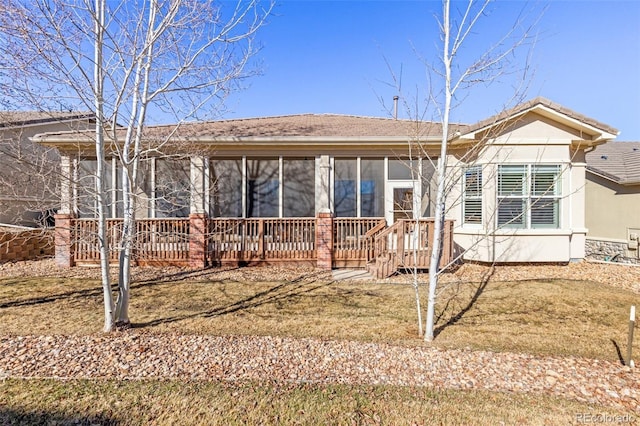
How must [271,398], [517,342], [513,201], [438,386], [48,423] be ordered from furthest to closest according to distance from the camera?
1. [513,201]
2. [517,342]
3. [438,386]
4. [271,398]
5. [48,423]

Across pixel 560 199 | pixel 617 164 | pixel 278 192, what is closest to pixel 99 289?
pixel 278 192

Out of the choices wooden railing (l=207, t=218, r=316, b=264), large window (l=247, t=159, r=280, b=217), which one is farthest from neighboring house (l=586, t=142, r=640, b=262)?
large window (l=247, t=159, r=280, b=217)

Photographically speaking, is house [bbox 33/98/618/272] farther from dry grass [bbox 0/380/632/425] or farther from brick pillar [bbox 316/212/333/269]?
dry grass [bbox 0/380/632/425]

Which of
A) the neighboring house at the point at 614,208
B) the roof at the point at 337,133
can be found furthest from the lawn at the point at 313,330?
the neighboring house at the point at 614,208

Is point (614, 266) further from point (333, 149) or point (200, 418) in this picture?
point (200, 418)

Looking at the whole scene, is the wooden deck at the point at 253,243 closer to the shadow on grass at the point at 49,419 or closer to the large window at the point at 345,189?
the large window at the point at 345,189

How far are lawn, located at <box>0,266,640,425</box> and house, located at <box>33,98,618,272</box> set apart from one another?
1.44m

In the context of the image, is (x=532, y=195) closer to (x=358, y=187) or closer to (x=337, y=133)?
(x=358, y=187)

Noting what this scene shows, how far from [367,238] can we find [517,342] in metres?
4.61

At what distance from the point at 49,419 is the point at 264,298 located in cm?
370

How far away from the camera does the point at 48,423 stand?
256 cm

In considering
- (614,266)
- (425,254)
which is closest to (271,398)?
(425,254)

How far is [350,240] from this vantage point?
8.70m

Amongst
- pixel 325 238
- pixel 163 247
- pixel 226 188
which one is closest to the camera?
pixel 325 238
